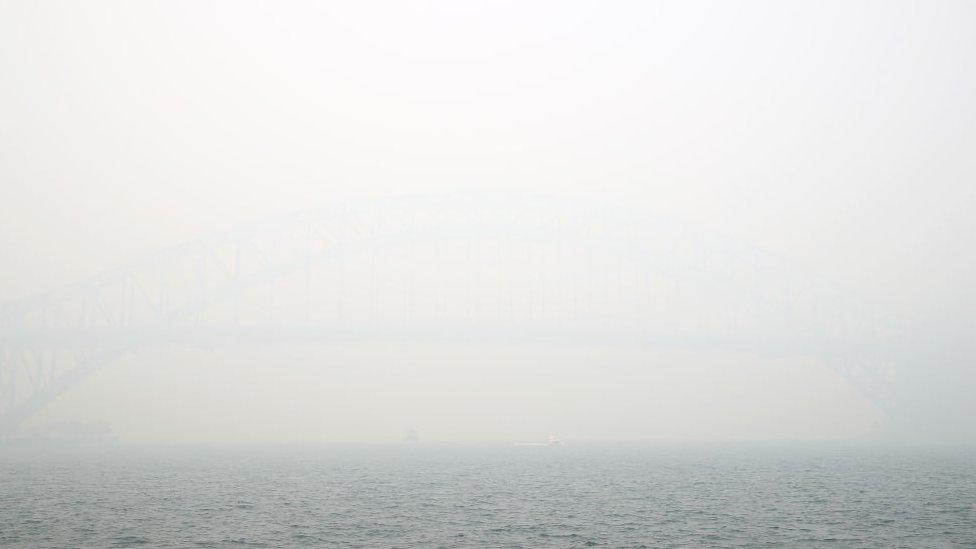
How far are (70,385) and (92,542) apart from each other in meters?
67.8

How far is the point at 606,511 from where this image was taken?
39031 millimetres

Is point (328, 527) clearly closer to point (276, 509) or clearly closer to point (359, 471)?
point (276, 509)

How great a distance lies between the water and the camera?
3056 centimetres

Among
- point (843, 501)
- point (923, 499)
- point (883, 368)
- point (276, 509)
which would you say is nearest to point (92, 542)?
point (276, 509)

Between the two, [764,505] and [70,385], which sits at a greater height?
[70,385]

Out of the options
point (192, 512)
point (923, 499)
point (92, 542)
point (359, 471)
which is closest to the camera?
point (92, 542)

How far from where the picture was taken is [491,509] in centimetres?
3991

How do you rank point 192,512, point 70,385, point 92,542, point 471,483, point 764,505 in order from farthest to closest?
point 70,385 → point 471,483 → point 764,505 → point 192,512 → point 92,542

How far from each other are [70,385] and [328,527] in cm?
6666

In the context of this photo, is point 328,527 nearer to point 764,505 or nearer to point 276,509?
point 276,509

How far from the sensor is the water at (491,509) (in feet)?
100

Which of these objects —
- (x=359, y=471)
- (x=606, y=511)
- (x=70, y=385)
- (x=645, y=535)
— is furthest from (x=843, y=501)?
(x=70, y=385)

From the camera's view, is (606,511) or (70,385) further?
(70,385)

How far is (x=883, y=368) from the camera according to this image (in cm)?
11300
